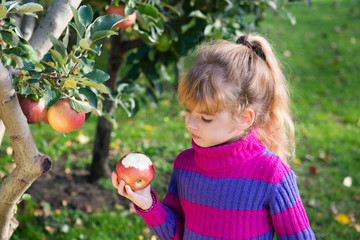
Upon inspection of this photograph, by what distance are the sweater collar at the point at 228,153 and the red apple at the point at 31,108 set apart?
18.6 inches

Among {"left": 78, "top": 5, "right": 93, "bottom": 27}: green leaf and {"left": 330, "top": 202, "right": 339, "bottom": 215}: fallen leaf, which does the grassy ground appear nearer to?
{"left": 330, "top": 202, "right": 339, "bottom": 215}: fallen leaf

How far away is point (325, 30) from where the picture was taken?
7062 millimetres

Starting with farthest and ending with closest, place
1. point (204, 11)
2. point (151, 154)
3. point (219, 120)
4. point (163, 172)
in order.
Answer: point (151, 154) → point (163, 172) → point (204, 11) → point (219, 120)

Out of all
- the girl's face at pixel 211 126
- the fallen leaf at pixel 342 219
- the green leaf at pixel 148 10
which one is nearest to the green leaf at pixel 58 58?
the girl's face at pixel 211 126

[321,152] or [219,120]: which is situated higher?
[219,120]

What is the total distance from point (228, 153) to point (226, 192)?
0.12 m

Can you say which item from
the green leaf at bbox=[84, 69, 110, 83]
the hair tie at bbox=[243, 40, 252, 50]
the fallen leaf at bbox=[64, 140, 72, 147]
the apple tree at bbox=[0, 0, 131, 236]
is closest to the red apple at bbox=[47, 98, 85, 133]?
the apple tree at bbox=[0, 0, 131, 236]

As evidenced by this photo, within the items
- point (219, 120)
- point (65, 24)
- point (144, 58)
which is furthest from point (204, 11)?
point (219, 120)

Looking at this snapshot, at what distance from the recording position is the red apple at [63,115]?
1.25 metres

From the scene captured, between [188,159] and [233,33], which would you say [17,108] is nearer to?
[188,159]

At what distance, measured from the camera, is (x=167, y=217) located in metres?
1.38

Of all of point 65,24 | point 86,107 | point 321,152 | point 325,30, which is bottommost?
point 325,30

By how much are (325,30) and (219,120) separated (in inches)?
255

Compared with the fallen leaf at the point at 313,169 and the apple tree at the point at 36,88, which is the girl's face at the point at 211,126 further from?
the fallen leaf at the point at 313,169
